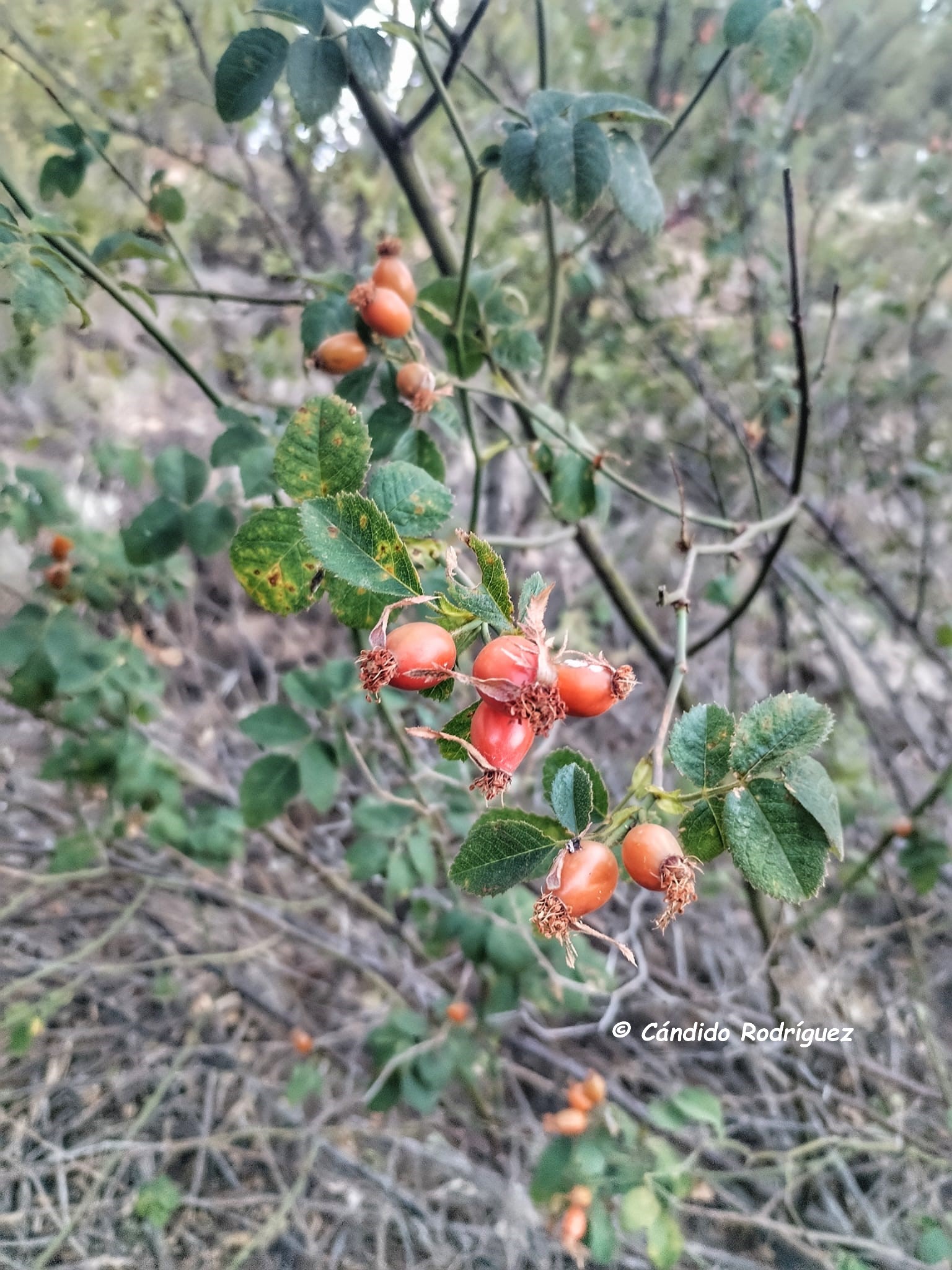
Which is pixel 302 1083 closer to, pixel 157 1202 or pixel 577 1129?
pixel 157 1202

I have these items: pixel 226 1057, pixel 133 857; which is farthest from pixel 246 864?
pixel 226 1057

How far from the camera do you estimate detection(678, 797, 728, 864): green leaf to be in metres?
0.64

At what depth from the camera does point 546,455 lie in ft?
3.98

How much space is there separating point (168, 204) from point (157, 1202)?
7.60 ft

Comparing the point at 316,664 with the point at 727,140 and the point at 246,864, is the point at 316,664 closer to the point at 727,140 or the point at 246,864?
the point at 246,864

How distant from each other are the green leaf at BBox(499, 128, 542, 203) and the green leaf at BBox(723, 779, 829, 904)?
81cm

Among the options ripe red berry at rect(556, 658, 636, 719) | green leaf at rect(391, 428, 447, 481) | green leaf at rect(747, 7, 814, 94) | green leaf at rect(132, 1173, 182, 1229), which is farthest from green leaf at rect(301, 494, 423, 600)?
green leaf at rect(132, 1173, 182, 1229)

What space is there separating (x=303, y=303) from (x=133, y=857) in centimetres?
191

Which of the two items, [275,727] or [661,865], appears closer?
[661,865]

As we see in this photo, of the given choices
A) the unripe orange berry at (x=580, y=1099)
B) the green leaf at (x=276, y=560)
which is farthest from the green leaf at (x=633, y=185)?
the unripe orange berry at (x=580, y=1099)

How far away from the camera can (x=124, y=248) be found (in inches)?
45.9

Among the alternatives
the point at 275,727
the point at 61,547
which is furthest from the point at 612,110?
the point at 61,547

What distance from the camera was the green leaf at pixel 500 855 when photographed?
0.61 meters

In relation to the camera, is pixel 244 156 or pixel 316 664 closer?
pixel 244 156
